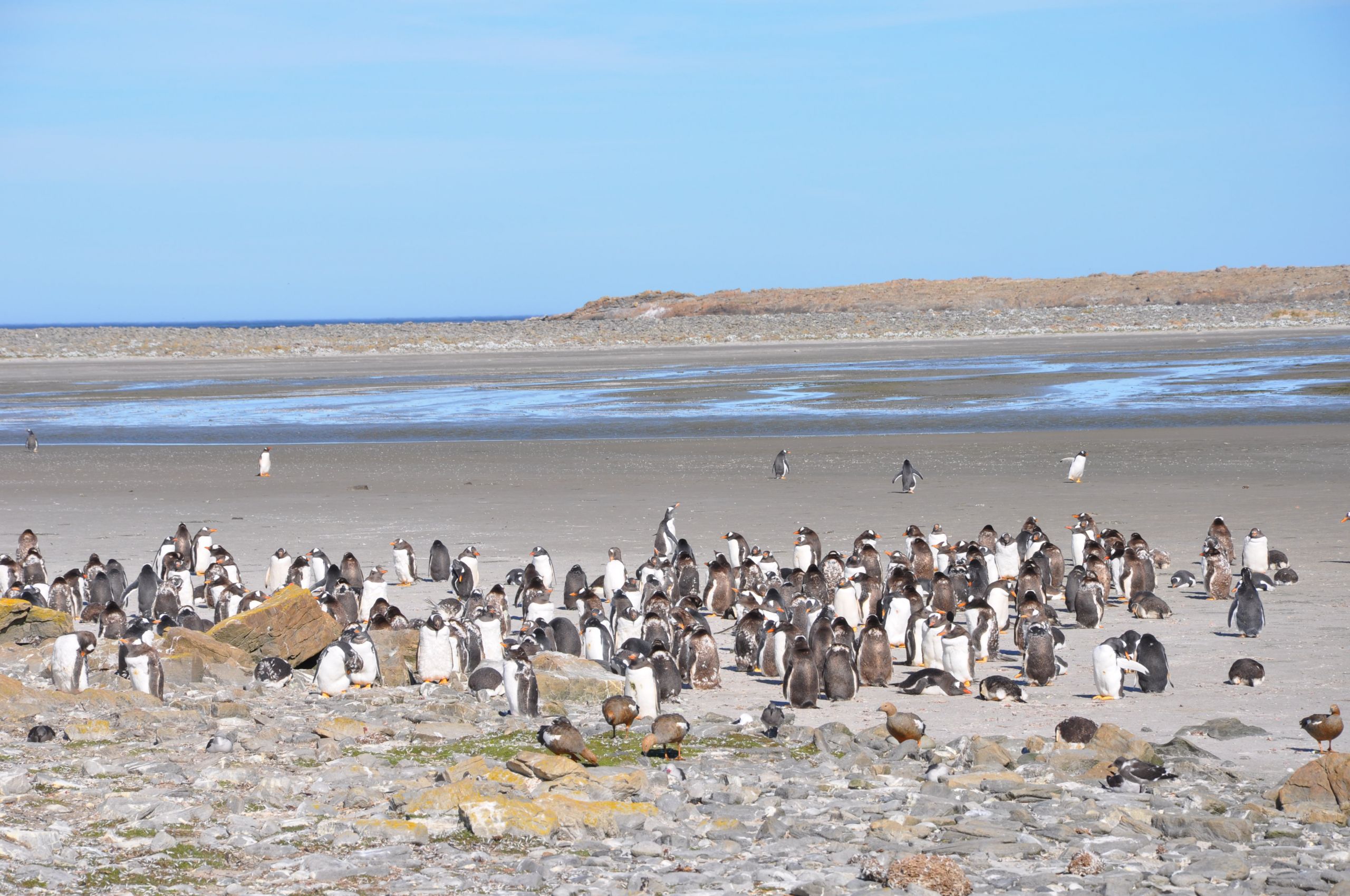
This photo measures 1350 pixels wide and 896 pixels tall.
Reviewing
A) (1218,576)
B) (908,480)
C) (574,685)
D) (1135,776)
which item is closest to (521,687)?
(574,685)

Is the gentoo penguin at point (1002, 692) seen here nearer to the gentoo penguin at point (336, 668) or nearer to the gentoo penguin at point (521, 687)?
the gentoo penguin at point (521, 687)

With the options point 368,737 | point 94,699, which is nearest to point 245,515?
point 94,699

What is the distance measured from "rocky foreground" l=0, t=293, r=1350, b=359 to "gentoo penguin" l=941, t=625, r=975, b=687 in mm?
60183

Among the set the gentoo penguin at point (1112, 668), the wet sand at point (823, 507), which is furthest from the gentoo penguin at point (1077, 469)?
the gentoo penguin at point (1112, 668)

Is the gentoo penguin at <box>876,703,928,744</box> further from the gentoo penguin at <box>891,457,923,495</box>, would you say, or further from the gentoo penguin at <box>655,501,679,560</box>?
the gentoo penguin at <box>891,457,923,495</box>

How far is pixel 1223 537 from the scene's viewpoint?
1485 centimetres

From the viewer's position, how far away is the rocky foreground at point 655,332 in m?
71.4

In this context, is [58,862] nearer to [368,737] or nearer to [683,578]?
[368,737]

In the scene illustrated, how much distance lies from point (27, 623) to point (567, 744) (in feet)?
21.3

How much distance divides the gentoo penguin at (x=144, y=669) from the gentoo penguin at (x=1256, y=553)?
10.4 metres

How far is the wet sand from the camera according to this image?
32.1 ft

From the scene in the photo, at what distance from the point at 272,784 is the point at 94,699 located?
2891 millimetres

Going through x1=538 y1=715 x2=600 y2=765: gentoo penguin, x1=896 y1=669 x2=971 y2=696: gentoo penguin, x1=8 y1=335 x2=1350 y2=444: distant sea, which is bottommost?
x1=896 y1=669 x2=971 y2=696: gentoo penguin

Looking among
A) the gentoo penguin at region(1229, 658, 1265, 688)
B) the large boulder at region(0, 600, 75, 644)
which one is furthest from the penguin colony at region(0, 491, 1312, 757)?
the large boulder at region(0, 600, 75, 644)
